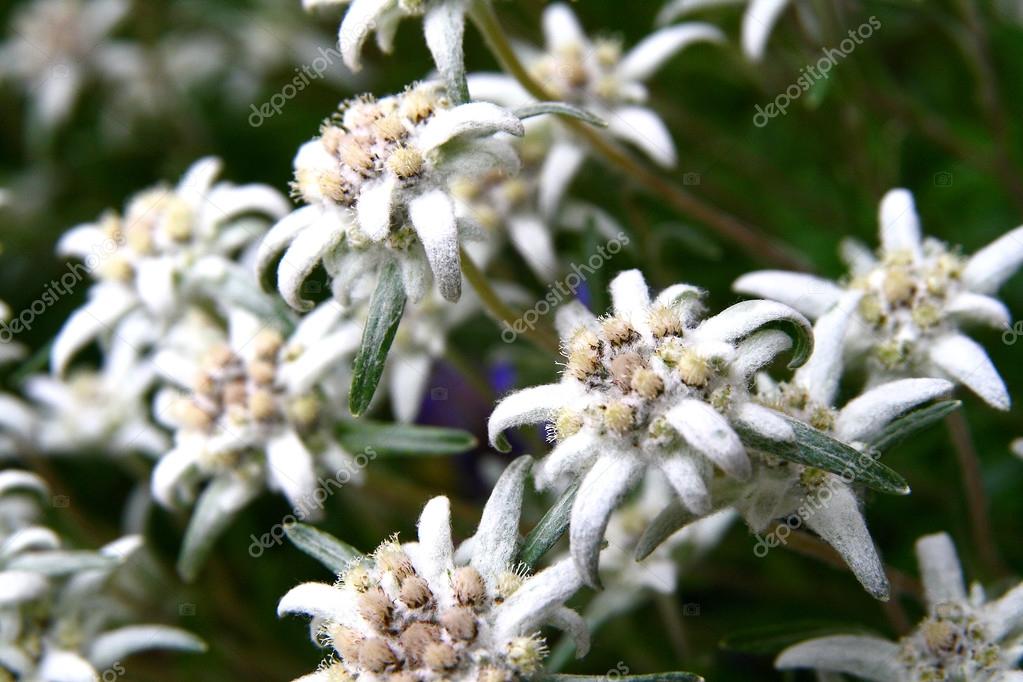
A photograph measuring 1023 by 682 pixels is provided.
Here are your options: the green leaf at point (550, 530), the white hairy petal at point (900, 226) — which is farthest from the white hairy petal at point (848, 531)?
the white hairy petal at point (900, 226)

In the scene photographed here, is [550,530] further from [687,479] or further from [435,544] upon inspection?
[687,479]

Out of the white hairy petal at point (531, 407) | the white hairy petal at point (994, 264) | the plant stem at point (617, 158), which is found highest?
the plant stem at point (617, 158)

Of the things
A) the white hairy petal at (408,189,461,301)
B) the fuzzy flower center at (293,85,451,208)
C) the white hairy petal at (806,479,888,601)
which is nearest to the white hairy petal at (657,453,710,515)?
the white hairy petal at (806,479,888,601)

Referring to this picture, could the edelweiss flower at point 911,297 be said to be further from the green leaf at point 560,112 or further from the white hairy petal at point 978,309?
the green leaf at point 560,112

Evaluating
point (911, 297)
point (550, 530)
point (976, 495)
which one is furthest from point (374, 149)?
point (976, 495)

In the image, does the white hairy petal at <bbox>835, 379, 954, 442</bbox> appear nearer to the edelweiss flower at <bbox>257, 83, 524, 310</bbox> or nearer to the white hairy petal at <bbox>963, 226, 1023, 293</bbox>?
the white hairy petal at <bbox>963, 226, 1023, 293</bbox>

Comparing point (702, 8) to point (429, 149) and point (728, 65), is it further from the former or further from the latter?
point (429, 149)
